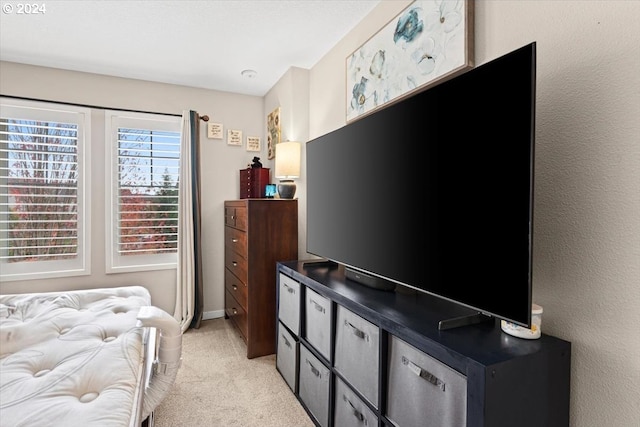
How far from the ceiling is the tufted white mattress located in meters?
1.78

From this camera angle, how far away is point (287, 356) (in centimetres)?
220

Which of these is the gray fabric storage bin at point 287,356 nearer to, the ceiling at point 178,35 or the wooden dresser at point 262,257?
the wooden dresser at point 262,257

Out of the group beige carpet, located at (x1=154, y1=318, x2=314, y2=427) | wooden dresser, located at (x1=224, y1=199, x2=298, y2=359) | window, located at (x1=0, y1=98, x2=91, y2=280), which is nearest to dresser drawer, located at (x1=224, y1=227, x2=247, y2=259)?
wooden dresser, located at (x1=224, y1=199, x2=298, y2=359)

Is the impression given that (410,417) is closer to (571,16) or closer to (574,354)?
(574,354)

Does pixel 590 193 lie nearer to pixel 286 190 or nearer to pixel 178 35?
pixel 286 190

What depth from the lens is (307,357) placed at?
1.91 metres

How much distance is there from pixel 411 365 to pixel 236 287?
7.09 feet

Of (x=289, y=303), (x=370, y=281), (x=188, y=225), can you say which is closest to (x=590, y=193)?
(x=370, y=281)

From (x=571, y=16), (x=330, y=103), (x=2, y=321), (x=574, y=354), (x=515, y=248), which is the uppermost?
(x=330, y=103)

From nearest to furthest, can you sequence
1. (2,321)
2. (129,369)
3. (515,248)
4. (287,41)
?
1. (515,248)
2. (129,369)
3. (2,321)
4. (287,41)

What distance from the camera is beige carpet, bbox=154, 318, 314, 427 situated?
1871 mm

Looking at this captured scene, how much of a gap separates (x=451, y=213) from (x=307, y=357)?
1.22 metres

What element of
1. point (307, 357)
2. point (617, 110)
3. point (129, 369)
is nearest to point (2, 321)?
point (129, 369)

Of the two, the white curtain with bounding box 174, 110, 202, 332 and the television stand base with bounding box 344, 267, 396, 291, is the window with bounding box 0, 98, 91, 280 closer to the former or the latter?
the white curtain with bounding box 174, 110, 202, 332
